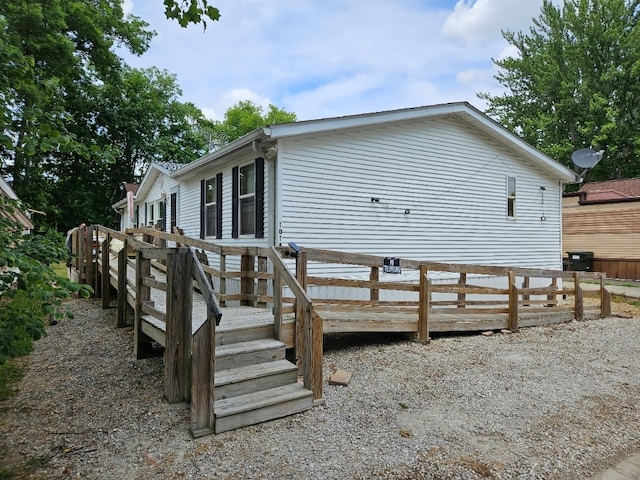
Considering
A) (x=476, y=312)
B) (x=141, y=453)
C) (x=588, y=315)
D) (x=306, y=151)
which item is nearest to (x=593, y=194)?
(x=588, y=315)

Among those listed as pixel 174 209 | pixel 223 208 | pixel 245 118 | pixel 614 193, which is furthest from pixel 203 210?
pixel 245 118

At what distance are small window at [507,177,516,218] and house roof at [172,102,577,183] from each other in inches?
31.1

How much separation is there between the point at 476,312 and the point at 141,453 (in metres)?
5.82

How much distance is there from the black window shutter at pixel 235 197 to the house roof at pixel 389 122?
1.28ft

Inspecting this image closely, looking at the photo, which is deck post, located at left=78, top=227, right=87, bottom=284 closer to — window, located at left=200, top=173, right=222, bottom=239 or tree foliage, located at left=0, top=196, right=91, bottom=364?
window, located at left=200, top=173, right=222, bottom=239

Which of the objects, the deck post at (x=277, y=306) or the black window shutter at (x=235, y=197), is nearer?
the deck post at (x=277, y=306)

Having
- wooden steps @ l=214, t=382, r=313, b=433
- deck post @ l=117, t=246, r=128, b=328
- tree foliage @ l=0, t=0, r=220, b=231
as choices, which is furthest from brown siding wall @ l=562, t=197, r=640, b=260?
tree foliage @ l=0, t=0, r=220, b=231

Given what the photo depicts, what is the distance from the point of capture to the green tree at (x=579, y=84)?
25.2 metres

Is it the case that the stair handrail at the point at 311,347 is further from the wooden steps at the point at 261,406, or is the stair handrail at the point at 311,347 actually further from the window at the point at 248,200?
the window at the point at 248,200

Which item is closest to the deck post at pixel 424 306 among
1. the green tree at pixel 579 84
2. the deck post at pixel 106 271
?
the deck post at pixel 106 271

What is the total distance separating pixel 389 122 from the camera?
8133 millimetres

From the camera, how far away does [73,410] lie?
3.66m

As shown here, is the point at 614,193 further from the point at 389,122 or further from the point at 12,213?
the point at 12,213

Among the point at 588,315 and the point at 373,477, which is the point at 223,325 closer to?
the point at 373,477
